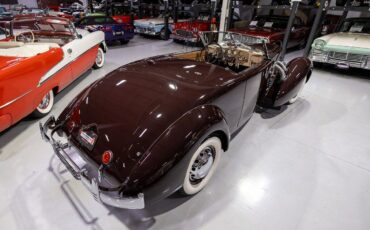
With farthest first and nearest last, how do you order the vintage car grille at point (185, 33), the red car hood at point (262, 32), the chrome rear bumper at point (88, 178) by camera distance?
the vintage car grille at point (185, 33) < the red car hood at point (262, 32) < the chrome rear bumper at point (88, 178)

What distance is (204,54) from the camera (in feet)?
10.6

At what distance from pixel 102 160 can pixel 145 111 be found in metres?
0.46

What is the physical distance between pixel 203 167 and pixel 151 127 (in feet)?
2.12

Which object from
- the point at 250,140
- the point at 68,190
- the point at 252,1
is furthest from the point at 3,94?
the point at 252,1

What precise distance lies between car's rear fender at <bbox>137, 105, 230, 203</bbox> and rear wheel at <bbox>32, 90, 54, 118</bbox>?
2.29 meters

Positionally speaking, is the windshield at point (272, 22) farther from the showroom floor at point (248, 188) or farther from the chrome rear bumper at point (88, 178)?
the chrome rear bumper at point (88, 178)

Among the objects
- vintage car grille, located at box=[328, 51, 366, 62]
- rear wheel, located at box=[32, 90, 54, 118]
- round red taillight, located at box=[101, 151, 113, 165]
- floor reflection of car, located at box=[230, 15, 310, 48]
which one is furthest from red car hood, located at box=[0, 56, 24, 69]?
vintage car grille, located at box=[328, 51, 366, 62]

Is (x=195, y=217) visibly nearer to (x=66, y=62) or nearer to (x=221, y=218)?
(x=221, y=218)

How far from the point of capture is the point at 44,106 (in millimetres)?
3121

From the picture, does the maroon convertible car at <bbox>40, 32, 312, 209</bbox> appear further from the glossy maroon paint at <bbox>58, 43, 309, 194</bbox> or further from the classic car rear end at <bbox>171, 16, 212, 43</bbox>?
the classic car rear end at <bbox>171, 16, 212, 43</bbox>

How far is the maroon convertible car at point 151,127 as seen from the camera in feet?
4.74

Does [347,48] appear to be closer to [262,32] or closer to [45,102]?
[262,32]

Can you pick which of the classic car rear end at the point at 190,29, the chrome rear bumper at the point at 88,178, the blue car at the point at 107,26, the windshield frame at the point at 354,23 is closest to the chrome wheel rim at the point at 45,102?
the chrome rear bumper at the point at 88,178

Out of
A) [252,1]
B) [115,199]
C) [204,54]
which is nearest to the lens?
[115,199]
